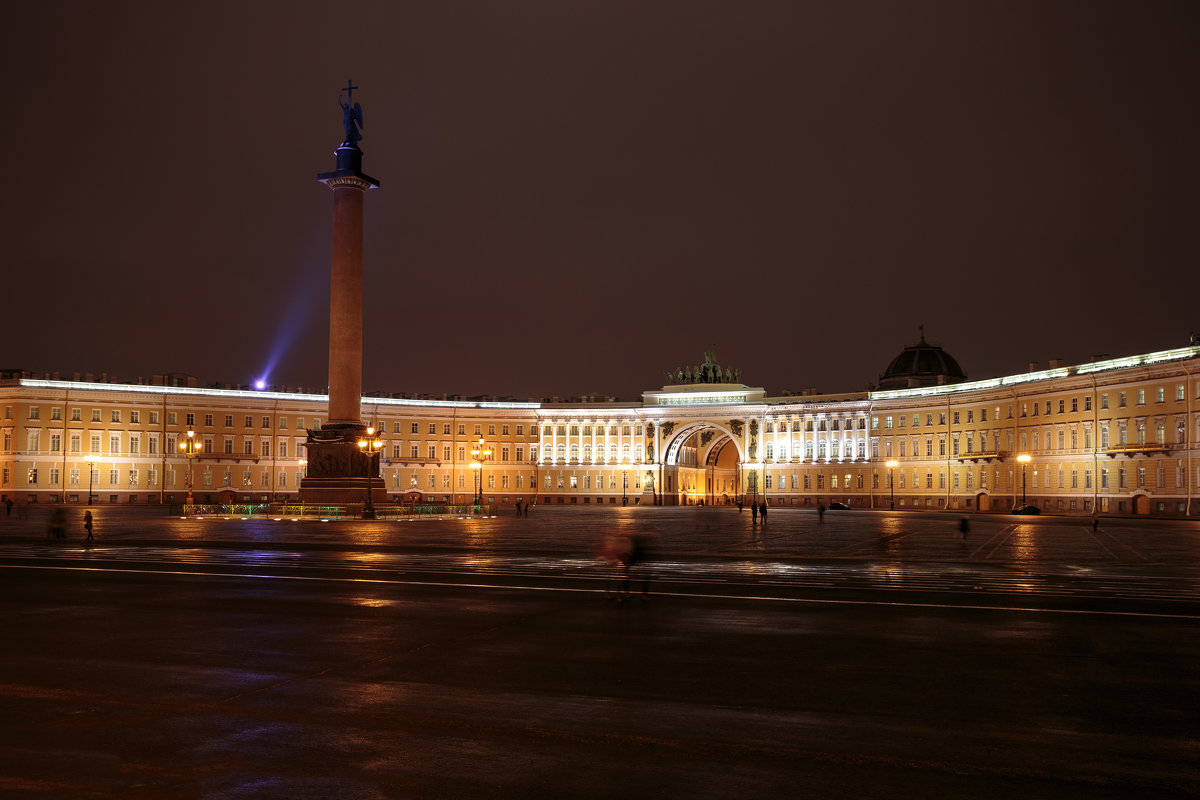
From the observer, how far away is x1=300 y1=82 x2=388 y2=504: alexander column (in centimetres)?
6081

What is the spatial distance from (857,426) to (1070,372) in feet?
115

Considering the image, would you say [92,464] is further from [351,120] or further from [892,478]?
[892,478]

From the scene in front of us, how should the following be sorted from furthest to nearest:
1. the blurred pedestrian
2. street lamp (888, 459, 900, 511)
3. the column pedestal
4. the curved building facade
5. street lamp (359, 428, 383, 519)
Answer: street lamp (888, 459, 900, 511), the curved building facade, the column pedestal, street lamp (359, 428, 383, 519), the blurred pedestrian

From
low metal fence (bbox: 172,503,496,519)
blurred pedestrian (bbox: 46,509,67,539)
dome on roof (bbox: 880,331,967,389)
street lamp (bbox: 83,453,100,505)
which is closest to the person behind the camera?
blurred pedestrian (bbox: 46,509,67,539)

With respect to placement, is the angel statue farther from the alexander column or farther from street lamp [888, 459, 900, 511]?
street lamp [888, 459, 900, 511]

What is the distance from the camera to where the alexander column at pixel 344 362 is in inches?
2394

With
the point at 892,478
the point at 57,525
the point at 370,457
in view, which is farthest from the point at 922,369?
the point at 57,525

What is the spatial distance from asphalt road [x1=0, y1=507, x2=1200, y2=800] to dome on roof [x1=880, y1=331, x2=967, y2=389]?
10340 centimetres

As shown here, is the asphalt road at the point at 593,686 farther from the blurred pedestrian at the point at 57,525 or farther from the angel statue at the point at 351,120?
the angel statue at the point at 351,120

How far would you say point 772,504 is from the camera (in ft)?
409

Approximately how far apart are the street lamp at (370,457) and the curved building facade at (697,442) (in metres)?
22.7

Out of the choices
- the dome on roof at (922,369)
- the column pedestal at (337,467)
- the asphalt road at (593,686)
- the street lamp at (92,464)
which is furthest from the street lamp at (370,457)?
the dome on roof at (922,369)

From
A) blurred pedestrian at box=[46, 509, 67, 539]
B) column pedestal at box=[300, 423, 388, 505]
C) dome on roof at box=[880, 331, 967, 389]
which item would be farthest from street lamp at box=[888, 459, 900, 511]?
blurred pedestrian at box=[46, 509, 67, 539]

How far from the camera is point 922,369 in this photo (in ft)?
421
